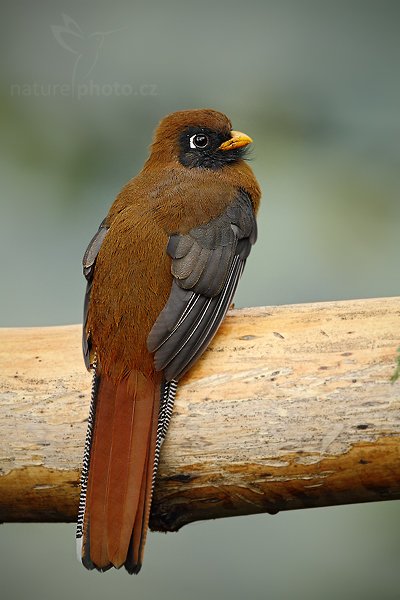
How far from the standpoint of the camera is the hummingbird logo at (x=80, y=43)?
554 centimetres

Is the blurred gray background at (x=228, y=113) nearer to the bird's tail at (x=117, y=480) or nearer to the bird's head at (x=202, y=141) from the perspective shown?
the bird's head at (x=202, y=141)

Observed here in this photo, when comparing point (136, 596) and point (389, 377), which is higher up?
point (389, 377)

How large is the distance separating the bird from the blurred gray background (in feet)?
4.76

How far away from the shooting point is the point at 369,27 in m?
5.52

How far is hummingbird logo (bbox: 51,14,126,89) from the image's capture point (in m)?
5.54

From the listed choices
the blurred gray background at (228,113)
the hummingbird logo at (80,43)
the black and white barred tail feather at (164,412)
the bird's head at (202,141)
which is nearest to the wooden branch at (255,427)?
the black and white barred tail feather at (164,412)

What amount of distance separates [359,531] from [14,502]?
2.36m

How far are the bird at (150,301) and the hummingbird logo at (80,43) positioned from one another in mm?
1988

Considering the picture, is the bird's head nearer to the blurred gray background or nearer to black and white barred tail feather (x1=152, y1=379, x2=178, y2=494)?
black and white barred tail feather (x1=152, y1=379, x2=178, y2=494)

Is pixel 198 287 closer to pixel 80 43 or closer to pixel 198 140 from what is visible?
pixel 198 140

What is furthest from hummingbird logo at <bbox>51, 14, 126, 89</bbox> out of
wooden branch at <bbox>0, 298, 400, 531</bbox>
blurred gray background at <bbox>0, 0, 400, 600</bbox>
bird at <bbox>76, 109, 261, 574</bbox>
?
wooden branch at <bbox>0, 298, 400, 531</bbox>

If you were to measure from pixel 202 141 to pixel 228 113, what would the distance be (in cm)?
180

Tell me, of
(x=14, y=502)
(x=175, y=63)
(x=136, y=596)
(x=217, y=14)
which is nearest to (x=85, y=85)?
(x=175, y=63)

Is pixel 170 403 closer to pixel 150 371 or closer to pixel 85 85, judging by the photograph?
pixel 150 371
